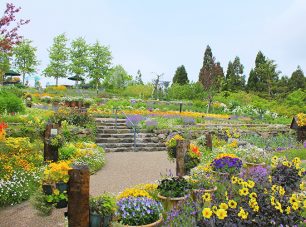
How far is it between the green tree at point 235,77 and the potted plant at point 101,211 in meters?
38.6

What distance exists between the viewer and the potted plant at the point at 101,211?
426 cm

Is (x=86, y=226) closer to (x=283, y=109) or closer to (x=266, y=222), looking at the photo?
(x=266, y=222)

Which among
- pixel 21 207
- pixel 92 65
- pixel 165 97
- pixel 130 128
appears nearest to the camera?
pixel 21 207

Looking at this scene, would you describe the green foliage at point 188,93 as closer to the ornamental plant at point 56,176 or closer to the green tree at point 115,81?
the green tree at point 115,81

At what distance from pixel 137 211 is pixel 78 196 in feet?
2.62

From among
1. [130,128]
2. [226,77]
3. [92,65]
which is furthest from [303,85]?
[130,128]

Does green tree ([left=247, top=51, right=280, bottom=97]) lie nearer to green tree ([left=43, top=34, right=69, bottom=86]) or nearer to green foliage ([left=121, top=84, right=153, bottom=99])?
green foliage ([left=121, top=84, right=153, bottom=99])

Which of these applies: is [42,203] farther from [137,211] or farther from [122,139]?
[122,139]

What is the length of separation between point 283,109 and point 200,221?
22810 millimetres

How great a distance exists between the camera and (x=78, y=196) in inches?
162

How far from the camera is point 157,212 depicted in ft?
15.3

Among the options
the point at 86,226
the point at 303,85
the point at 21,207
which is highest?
the point at 303,85

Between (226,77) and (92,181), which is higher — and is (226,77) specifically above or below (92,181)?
above

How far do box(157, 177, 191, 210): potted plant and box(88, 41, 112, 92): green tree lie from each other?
3767cm
